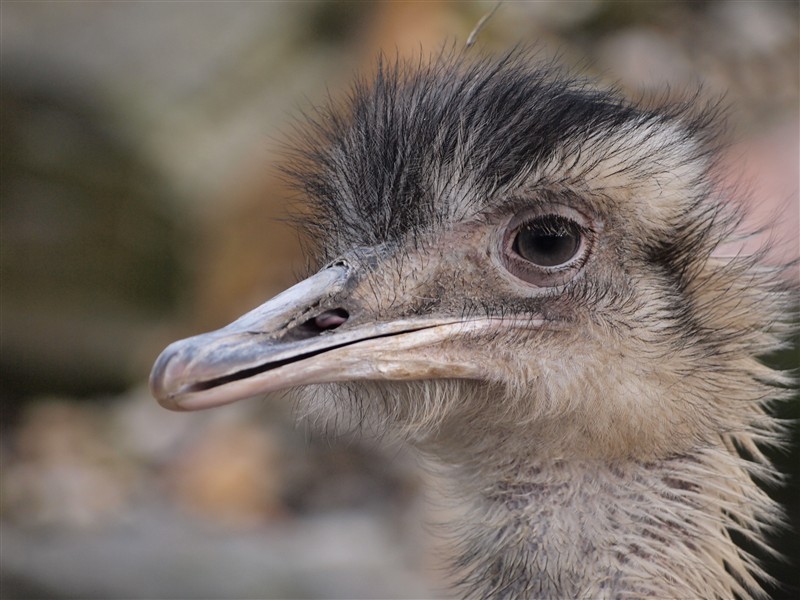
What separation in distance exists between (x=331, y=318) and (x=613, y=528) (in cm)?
59

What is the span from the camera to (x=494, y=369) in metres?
1.86

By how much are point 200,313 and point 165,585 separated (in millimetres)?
1934

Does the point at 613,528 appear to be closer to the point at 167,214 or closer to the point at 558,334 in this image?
the point at 558,334

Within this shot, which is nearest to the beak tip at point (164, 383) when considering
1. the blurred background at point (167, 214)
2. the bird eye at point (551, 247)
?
the bird eye at point (551, 247)

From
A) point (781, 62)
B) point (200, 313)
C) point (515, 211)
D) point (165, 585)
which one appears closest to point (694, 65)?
point (781, 62)

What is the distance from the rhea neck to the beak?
0.85ft

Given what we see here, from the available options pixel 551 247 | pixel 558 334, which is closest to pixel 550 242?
pixel 551 247

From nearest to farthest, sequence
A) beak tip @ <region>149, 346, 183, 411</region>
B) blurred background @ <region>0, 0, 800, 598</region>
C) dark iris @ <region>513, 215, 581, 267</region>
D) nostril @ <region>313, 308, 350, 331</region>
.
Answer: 1. beak tip @ <region>149, 346, 183, 411</region>
2. nostril @ <region>313, 308, 350, 331</region>
3. dark iris @ <region>513, 215, 581, 267</region>
4. blurred background @ <region>0, 0, 800, 598</region>

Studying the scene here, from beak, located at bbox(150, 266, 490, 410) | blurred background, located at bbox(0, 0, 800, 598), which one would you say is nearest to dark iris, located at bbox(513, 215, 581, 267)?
beak, located at bbox(150, 266, 490, 410)

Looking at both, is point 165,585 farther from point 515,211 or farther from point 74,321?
point 515,211

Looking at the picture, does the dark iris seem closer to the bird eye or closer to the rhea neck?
the bird eye

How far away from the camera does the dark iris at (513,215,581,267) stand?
1.89 metres

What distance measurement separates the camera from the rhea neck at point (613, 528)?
1.86m

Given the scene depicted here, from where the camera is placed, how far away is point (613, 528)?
6.19 feet
